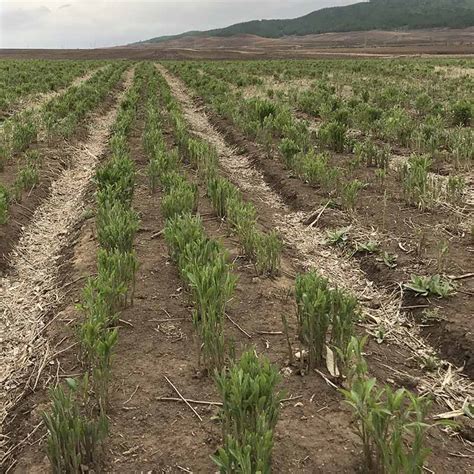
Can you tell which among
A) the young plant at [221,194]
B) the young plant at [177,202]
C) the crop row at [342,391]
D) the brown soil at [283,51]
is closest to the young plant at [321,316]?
the crop row at [342,391]

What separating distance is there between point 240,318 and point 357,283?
4.96ft

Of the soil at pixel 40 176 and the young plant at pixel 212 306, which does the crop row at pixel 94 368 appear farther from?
the soil at pixel 40 176

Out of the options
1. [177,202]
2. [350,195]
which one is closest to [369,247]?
[350,195]

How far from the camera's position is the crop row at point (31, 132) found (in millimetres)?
7176

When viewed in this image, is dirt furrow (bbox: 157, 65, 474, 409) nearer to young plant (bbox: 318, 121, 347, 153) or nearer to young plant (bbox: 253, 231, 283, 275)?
young plant (bbox: 253, 231, 283, 275)

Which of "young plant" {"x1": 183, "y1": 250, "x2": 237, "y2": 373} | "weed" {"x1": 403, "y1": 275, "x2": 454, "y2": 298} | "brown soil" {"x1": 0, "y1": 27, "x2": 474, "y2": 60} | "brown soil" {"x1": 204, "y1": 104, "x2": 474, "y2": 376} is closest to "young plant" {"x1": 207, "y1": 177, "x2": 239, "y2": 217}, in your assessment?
"brown soil" {"x1": 204, "y1": 104, "x2": 474, "y2": 376}

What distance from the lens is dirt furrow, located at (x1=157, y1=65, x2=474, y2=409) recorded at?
3.45m

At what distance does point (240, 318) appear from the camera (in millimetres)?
4133

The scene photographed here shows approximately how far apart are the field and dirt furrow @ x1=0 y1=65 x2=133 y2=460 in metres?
0.02

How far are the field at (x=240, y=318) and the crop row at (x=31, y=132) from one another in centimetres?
10

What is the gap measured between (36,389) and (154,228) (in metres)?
3.05

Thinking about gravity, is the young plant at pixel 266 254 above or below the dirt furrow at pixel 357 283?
above

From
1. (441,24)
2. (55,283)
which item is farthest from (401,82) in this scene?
(441,24)

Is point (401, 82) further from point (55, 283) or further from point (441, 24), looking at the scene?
point (441, 24)
